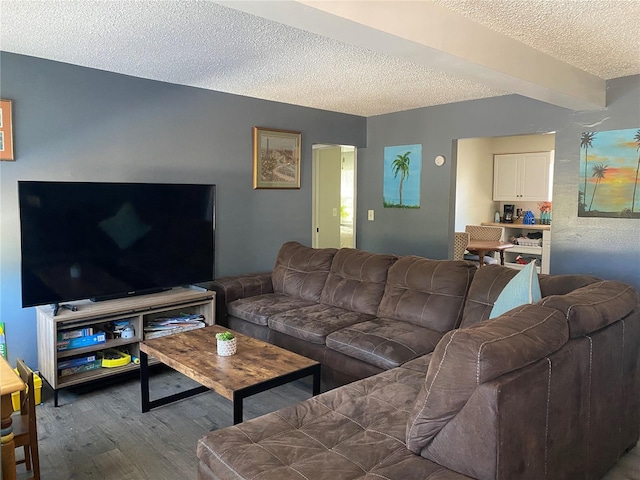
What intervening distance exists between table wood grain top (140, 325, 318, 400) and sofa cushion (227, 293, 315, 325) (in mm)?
732

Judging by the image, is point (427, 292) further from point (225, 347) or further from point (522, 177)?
point (522, 177)

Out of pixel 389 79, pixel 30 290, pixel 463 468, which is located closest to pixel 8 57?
pixel 30 290

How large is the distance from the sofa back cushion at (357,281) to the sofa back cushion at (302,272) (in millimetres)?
101

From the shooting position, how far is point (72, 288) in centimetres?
338

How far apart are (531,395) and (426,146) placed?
3951 mm

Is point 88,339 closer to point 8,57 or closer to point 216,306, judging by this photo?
point 216,306

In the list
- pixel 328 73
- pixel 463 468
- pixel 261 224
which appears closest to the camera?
pixel 463 468

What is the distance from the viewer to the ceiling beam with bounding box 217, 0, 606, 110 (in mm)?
1922

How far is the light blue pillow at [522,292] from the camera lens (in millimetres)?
2434

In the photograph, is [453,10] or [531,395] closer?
[531,395]

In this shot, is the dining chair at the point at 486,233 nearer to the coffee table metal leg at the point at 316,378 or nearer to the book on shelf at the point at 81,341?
the coffee table metal leg at the point at 316,378

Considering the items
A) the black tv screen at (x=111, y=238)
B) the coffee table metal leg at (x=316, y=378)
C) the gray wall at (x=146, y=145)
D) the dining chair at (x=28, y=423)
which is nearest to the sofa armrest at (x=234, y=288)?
the black tv screen at (x=111, y=238)

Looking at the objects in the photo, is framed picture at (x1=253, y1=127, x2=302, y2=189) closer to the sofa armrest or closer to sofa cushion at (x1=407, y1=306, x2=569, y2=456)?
the sofa armrest

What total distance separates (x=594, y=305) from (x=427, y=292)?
4.75ft
